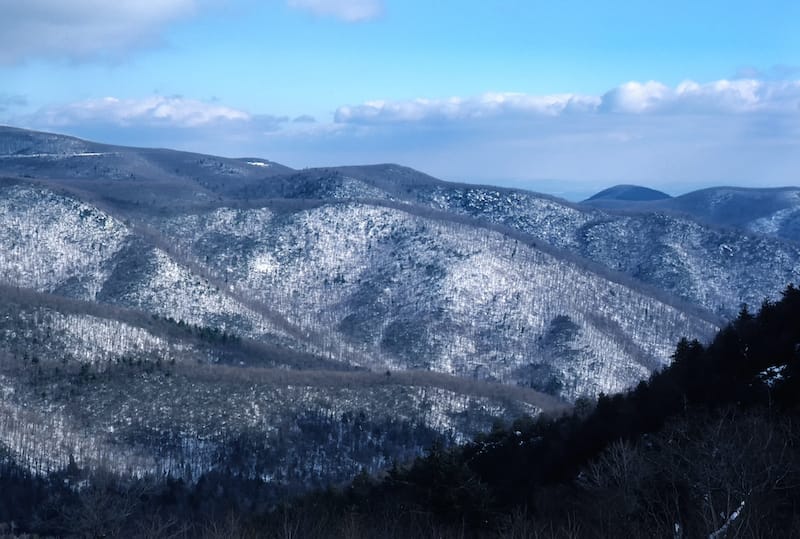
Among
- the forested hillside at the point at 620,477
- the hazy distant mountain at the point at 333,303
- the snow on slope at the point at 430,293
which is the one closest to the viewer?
the forested hillside at the point at 620,477

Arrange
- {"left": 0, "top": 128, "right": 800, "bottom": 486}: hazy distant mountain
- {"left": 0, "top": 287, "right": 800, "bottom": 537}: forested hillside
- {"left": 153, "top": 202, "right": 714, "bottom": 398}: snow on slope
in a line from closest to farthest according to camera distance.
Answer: {"left": 0, "top": 287, "right": 800, "bottom": 537}: forested hillside
{"left": 0, "top": 128, "right": 800, "bottom": 486}: hazy distant mountain
{"left": 153, "top": 202, "right": 714, "bottom": 398}: snow on slope

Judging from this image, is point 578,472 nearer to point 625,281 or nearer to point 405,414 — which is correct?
point 405,414

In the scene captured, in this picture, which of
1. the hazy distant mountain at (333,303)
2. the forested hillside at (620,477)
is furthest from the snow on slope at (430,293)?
the forested hillside at (620,477)

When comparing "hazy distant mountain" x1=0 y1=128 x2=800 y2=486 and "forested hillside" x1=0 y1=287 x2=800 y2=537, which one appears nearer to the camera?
"forested hillside" x1=0 y1=287 x2=800 y2=537

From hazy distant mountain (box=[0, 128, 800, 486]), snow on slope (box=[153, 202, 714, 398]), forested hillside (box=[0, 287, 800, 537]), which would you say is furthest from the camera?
snow on slope (box=[153, 202, 714, 398])

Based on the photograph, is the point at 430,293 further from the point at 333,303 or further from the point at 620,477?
the point at 620,477

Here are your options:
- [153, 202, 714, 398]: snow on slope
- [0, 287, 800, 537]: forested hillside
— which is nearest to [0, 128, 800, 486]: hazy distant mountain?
[153, 202, 714, 398]: snow on slope

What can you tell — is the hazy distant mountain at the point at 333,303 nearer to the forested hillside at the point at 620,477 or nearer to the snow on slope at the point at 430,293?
the snow on slope at the point at 430,293

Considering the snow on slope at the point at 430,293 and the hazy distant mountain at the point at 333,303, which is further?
the snow on slope at the point at 430,293

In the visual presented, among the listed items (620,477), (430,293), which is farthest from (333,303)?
(620,477)

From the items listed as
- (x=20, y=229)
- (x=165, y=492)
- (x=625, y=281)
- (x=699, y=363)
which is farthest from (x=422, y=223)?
(x=699, y=363)

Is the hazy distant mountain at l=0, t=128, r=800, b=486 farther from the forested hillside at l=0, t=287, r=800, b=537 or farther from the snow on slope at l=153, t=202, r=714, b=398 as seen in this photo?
the forested hillside at l=0, t=287, r=800, b=537
